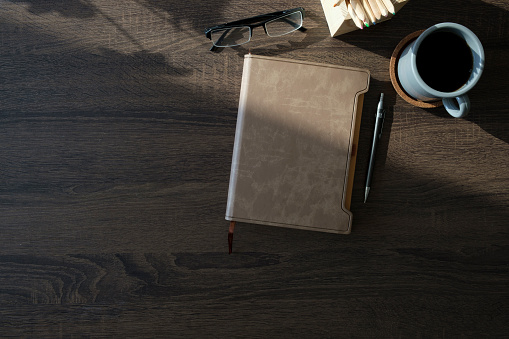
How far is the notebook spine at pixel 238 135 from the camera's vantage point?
0.72 m

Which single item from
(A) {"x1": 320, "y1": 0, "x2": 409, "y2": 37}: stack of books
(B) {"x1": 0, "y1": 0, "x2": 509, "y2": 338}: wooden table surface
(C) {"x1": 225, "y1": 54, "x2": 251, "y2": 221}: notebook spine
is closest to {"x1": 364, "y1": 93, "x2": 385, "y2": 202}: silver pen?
(B) {"x1": 0, "y1": 0, "x2": 509, "y2": 338}: wooden table surface

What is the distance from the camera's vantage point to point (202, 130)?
0.76m

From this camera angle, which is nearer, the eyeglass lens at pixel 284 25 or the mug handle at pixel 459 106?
the mug handle at pixel 459 106

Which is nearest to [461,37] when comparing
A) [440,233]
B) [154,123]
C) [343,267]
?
[440,233]

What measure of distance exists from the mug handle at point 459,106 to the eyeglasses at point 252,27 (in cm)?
31

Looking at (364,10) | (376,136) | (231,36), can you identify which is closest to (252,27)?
(231,36)

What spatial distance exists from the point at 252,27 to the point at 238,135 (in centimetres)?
22

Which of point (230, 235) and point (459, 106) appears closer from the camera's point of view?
point (459, 106)

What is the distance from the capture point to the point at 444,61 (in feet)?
2.16

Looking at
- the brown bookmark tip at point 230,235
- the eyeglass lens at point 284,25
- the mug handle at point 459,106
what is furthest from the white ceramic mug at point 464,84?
the brown bookmark tip at point 230,235

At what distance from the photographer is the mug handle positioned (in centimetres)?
63

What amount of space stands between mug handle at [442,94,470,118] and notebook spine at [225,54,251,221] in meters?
0.36

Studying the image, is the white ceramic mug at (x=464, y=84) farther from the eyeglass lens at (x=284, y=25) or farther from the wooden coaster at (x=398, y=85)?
the eyeglass lens at (x=284, y=25)

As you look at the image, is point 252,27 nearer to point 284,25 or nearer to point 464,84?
point 284,25
